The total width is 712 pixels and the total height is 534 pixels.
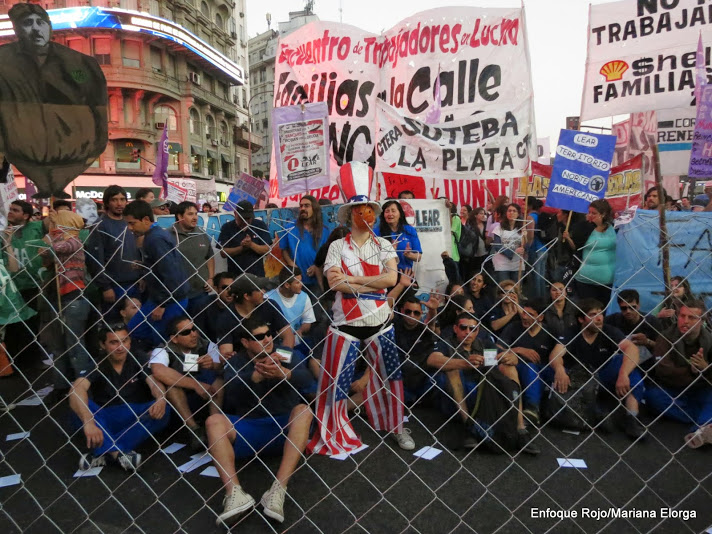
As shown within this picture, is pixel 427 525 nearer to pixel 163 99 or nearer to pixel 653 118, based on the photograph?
pixel 653 118

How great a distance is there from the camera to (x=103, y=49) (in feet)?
99.7

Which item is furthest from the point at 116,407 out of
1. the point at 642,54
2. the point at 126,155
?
the point at 126,155

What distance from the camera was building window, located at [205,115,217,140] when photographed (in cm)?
3795

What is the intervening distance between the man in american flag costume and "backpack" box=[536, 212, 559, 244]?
381 cm

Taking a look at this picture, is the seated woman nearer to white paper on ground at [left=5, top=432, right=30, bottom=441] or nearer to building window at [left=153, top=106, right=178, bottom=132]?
white paper on ground at [left=5, top=432, right=30, bottom=441]

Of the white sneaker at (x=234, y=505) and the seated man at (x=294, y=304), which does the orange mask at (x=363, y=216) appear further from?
the white sneaker at (x=234, y=505)

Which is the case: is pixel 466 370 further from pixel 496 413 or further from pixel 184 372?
pixel 184 372

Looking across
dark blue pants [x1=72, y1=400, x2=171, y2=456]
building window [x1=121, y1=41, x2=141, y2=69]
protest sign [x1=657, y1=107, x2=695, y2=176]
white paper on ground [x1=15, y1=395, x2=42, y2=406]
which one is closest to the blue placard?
protest sign [x1=657, y1=107, x2=695, y2=176]

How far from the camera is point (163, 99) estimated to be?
33094mm

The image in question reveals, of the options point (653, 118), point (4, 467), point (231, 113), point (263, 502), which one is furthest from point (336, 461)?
point (231, 113)

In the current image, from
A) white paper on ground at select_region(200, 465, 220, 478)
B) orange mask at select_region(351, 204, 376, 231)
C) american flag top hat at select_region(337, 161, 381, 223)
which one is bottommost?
white paper on ground at select_region(200, 465, 220, 478)

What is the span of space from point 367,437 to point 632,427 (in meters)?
1.97

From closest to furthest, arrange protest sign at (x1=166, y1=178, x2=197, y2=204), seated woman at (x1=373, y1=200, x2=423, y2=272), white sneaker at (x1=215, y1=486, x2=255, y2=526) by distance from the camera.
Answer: white sneaker at (x1=215, y1=486, x2=255, y2=526)
seated woman at (x1=373, y1=200, x2=423, y2=272)
protest sign at (x1=166, y1=178, x2=197, y2=204)

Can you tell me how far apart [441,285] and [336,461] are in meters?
3.26
